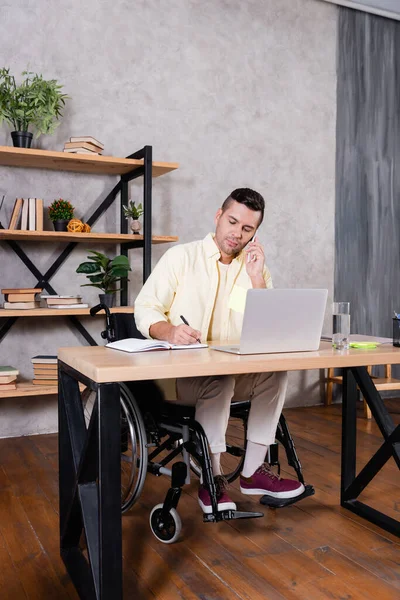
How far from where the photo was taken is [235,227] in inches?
88.6

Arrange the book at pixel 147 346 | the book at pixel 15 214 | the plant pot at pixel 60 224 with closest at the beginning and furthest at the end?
the book at pixel 147 346
the book at pixel 15 214
the plant pot at pixel 60 224

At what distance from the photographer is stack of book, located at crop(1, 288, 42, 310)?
321 cm

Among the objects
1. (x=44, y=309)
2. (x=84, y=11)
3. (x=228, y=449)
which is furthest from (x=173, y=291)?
(x=84, y=11)

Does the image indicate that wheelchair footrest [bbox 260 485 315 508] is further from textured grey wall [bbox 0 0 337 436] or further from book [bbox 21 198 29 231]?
book [bbox 21 198 29 231]

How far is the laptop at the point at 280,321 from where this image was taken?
5.39ft

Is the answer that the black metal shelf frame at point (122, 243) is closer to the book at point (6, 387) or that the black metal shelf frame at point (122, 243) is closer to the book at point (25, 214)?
the book at point (25, 214)

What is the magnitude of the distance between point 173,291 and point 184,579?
1017mm

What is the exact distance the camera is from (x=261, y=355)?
1692mm

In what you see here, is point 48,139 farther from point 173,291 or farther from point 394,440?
point 394,440

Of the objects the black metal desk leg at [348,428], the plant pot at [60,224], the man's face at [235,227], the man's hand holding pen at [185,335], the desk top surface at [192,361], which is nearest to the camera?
the desk top surface at [192,361]

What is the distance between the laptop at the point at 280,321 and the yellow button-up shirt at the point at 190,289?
1.58ft

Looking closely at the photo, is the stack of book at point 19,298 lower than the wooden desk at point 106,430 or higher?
higher

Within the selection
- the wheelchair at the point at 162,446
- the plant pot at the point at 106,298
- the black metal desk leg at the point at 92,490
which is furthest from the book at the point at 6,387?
the black metal desk leg at the point at 92,490

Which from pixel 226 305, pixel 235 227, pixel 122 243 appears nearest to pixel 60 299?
pixel 122 243
